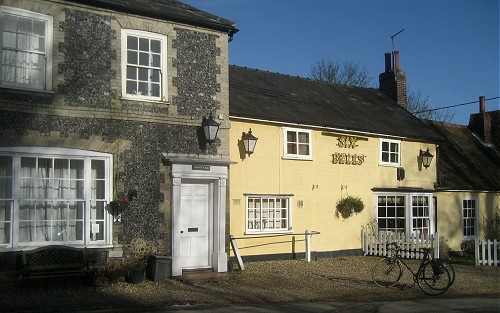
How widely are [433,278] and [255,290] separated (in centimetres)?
413

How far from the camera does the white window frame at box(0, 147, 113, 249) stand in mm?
12312

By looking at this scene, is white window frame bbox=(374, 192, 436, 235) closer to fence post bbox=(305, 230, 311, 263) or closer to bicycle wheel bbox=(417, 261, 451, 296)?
fence post bbox=(305, 230, 311, 263)

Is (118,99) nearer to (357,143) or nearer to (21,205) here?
(21,205)

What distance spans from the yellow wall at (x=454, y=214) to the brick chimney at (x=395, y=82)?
15.1 ft

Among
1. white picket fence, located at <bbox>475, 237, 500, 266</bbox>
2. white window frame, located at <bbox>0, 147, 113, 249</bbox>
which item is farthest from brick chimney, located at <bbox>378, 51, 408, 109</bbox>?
white window frame, located at <bbox>0, 147, 113, 249</bbox>

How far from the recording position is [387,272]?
47.9 feet

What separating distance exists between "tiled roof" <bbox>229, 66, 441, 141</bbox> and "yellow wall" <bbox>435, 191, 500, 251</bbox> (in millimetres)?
2498

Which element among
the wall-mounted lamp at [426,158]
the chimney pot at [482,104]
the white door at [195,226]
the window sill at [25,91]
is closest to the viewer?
the window sill at [25,91]

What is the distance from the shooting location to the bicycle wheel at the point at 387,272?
1449 cm

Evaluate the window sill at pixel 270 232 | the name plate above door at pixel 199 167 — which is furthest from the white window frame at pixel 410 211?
the name plate above door at pixel 199 167

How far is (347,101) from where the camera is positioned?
23250mm

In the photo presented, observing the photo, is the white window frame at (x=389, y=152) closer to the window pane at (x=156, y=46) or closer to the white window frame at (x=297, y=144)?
the white window frame at (x=297, y=144)

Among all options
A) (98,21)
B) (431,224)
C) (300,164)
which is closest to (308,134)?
(300,164)

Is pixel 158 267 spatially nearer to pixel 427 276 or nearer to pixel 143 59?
pixel 143 59
